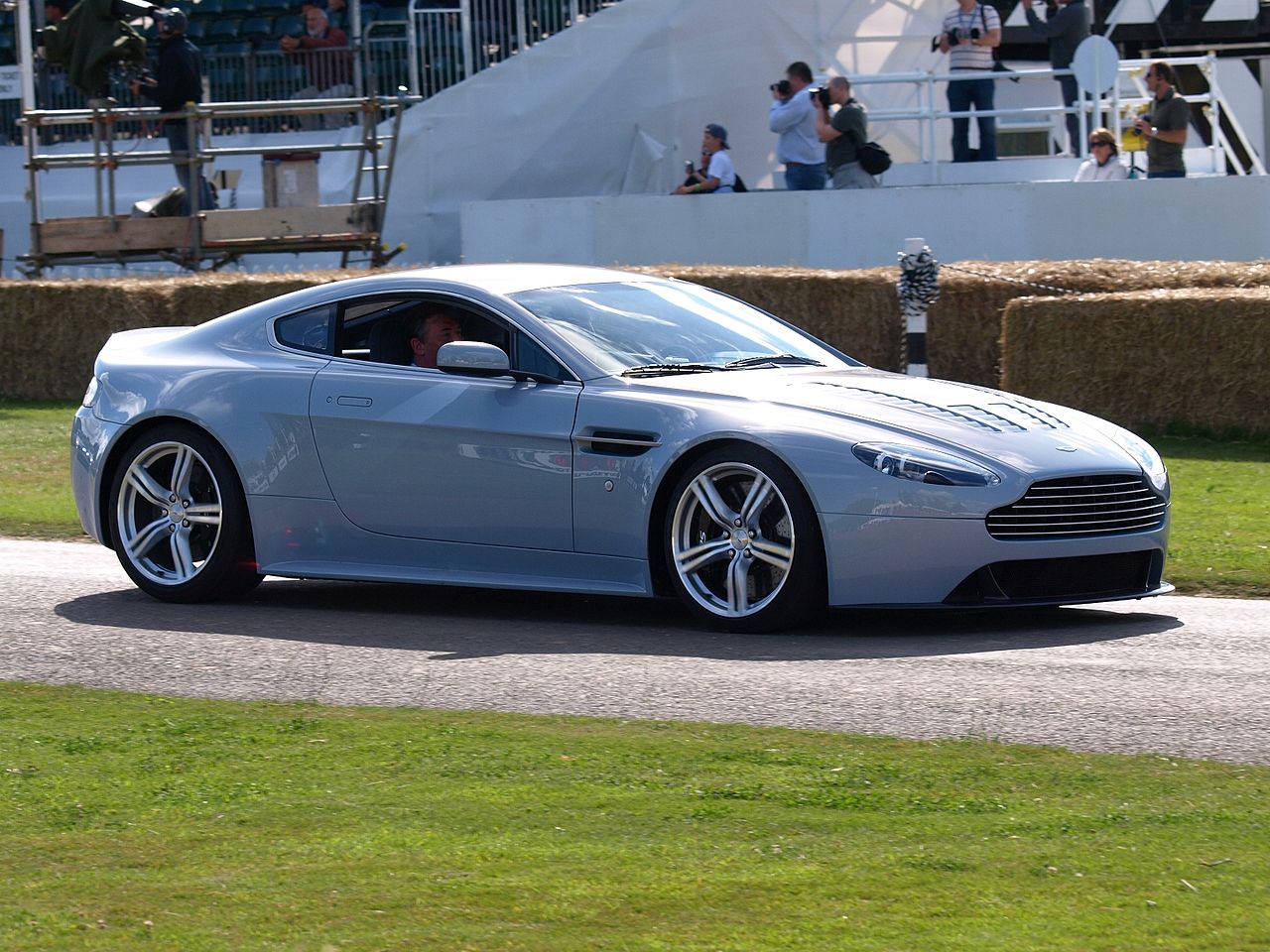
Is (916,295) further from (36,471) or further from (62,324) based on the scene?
(62,324)

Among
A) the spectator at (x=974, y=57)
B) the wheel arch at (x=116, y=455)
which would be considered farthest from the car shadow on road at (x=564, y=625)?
the spectator at (x=974, y=57)

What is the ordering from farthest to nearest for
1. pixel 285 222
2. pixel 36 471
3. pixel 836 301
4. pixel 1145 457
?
1. pixel 285 222
2. pixel 836 301
3. pixel 36 471
4. pixel 1145 457

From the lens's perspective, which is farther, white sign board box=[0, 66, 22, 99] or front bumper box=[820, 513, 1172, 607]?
white sign board box=[0, 66, 22, 99]

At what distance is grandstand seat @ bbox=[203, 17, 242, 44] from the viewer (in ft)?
92.4

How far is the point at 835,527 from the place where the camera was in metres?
7.18

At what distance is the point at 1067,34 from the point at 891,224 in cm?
328

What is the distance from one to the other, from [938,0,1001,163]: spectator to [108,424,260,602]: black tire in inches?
569

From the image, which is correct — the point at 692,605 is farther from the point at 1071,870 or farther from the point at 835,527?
the point at 1071,870

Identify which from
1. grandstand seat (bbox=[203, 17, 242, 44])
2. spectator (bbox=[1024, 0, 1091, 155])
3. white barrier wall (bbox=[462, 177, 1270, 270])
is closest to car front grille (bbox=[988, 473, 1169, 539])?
white barrier wall (bbox=[462, 177, 1270, 270])

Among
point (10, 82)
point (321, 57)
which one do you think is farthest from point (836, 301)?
point (10, 82)

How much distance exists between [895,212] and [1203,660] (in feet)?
48.9

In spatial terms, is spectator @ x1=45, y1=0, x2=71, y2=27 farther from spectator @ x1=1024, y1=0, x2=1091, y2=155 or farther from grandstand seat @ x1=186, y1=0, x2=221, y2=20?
spectator @ x1=1024, y1=0, x2=1091, y2=155

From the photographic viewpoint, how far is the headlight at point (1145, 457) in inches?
302

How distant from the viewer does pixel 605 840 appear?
4.59 metres
